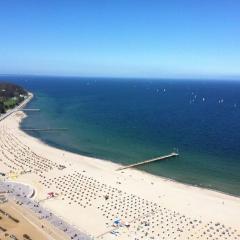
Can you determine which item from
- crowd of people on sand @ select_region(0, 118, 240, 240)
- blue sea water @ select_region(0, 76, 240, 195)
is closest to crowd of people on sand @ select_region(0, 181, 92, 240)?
crowd of people on sand @ select_region(0, 118, 240, 240)

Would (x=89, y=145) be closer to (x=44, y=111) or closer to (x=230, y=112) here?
(x=44, y=111)

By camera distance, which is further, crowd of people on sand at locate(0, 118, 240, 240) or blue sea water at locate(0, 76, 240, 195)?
blue sea water at locate(0, 76, 240, 195)

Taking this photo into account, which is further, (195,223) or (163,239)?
(195,223)


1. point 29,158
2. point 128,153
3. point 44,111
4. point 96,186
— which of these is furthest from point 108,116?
point 96,186

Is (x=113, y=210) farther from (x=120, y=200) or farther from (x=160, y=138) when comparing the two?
(x=160, y=138)

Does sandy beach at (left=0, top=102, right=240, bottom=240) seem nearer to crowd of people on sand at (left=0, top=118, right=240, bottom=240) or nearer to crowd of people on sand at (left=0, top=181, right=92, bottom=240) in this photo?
crowd of people on sand at (left=0, top=118, right=240, bottom=240)

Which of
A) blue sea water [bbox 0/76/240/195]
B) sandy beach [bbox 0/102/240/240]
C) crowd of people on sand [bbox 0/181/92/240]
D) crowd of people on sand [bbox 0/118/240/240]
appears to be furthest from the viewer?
blue sea water [bbox 0/76/240/195]

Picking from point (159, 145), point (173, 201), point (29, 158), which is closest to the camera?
point (173, 201)

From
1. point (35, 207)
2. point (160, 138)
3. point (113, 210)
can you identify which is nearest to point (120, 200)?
point (113, 210)
